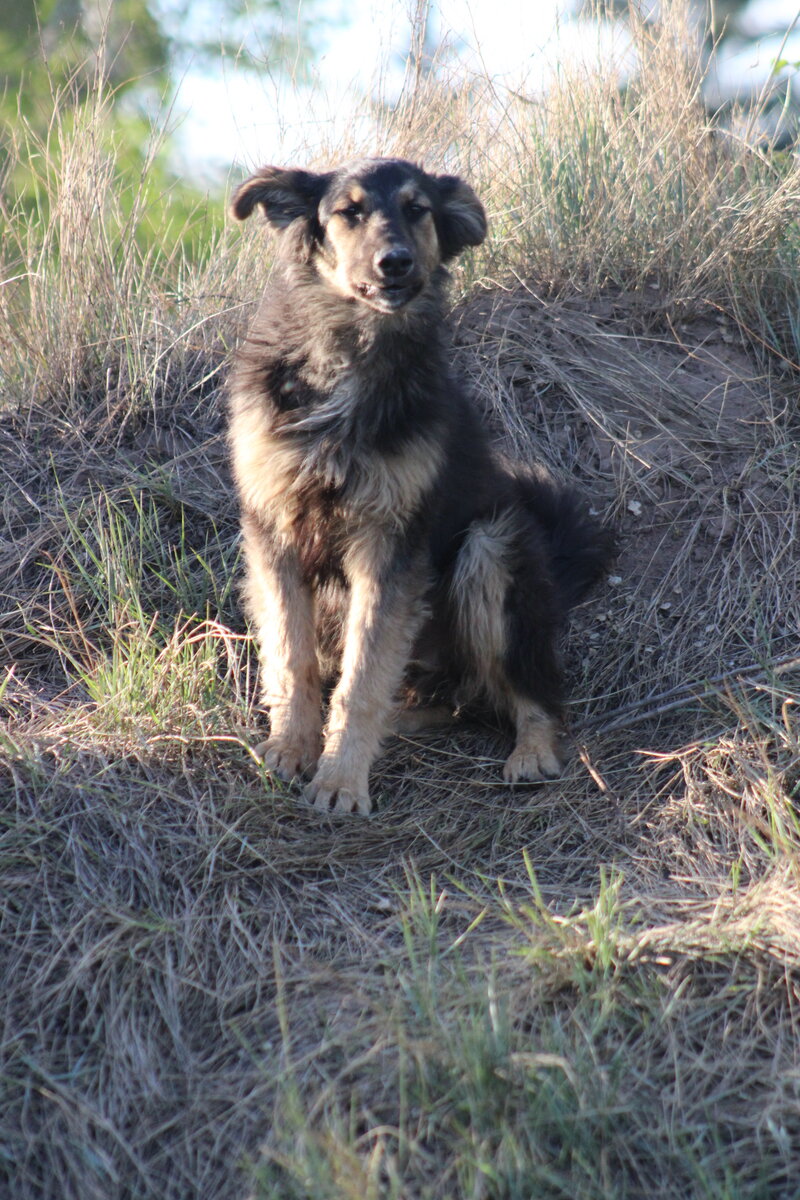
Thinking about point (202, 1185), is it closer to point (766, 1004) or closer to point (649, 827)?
point (766, 1004)

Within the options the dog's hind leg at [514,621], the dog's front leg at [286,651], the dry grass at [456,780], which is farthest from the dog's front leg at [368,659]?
the dog's hind leg at [514,621]

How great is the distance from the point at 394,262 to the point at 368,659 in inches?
51.5

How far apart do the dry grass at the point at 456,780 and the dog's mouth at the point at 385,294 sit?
4.15 feet

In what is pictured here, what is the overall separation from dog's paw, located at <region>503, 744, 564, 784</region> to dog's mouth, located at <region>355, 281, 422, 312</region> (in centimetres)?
161

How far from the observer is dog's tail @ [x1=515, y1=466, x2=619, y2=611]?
4285 mm

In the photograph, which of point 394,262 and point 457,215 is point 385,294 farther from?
point 457,215

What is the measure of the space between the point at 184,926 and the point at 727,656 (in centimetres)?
236

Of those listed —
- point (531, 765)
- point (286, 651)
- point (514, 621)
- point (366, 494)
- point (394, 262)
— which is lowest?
point (531, 765)

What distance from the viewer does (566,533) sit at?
4.29m

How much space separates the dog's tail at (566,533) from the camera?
4285 mm

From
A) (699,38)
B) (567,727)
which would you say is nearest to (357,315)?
(567,727)

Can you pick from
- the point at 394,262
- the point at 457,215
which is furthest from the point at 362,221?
the point at 457,215

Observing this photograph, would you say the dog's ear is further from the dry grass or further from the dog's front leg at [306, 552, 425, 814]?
the dog's front leg at [306, 552, 425, 814]

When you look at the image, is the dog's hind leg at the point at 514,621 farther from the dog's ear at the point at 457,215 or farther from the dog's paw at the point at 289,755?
the dog's ear at the point at 457,215
